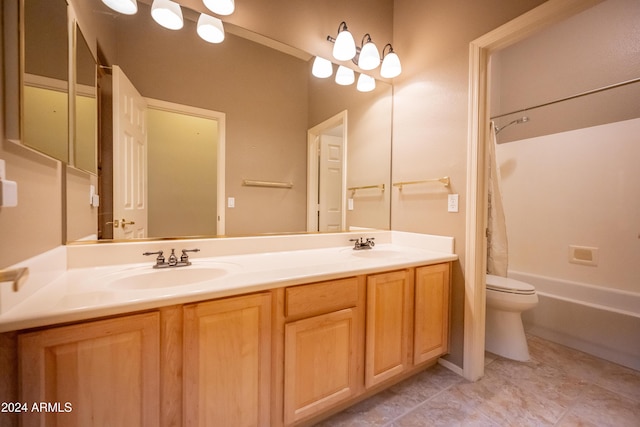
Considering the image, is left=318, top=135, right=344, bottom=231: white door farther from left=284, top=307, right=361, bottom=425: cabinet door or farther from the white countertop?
left=284, top=307, right=361, bottom=425: cabinet door

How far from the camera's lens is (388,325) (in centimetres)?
135

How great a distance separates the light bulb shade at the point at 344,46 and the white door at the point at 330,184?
0.53m

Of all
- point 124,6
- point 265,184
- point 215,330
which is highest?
point 124,6

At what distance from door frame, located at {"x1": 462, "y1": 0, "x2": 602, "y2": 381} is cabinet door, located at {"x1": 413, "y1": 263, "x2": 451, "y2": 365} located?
13cm

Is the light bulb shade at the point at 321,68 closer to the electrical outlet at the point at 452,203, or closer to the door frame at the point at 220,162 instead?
the door frame at the point at 220,162

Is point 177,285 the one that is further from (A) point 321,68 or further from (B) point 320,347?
(A) point 321,68

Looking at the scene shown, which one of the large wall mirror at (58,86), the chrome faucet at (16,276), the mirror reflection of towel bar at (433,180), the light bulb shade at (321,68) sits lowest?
the chrome faucet at (16,276)

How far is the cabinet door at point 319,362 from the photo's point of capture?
1052mm

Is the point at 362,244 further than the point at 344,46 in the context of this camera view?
Yes

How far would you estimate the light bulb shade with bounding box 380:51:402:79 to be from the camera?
187cm

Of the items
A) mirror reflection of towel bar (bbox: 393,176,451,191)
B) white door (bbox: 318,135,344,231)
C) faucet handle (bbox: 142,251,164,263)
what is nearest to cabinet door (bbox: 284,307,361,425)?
faucet handle (bbox: 142,251,164,263)

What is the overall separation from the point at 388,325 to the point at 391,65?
179 cm

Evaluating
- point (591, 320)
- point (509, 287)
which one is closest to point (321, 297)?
point (509, 287)

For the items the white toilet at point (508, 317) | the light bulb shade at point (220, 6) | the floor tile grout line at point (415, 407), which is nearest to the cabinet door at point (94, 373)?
the floor tile grout line at point (415, 407)
